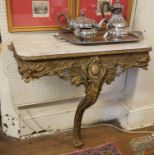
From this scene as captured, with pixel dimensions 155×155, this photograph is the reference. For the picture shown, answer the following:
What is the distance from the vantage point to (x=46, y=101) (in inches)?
73.4

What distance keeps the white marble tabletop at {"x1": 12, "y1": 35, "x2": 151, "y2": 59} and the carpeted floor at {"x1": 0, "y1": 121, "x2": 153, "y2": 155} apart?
2.69 feet

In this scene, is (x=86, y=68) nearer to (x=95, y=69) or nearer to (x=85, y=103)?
(x=95, y=69)

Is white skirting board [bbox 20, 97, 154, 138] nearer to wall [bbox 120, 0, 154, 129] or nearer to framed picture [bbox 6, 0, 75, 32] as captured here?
wall [bbox 120, 0, 154, 129]

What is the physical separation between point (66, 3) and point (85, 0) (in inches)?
5.6

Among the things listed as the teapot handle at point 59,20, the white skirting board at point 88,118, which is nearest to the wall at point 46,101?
the white skirting board at point 88,118

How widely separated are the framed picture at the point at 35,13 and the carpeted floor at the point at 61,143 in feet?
3.02

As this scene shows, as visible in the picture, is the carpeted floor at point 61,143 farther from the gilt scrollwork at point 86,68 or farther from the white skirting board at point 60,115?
the gilt scrollwork at point 86,68

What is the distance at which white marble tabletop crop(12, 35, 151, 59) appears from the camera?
1.33m

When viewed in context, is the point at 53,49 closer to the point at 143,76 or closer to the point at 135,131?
the point at 143,76

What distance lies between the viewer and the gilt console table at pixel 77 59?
4.43ft

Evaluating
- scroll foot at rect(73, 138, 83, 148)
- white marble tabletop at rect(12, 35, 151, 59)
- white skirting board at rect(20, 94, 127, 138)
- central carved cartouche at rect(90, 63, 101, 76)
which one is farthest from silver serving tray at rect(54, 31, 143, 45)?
scroll foot at rect(73, 138, 83, 148)

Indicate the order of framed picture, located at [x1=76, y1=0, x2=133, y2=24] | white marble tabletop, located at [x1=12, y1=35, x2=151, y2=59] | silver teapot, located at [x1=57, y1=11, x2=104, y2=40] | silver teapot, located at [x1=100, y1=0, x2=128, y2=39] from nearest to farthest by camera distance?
white marble tabletop, located at [x1=12, y1=35, x2=151, y2=59] < silver teapot, located at [x1=57, y1=11, x2=104, y2=40] < silver teapot, located at [x1=100, y1=0, x2=128, y2=39] < framed picture, located at [x1=76, y1=0, x2=133, y2=24]

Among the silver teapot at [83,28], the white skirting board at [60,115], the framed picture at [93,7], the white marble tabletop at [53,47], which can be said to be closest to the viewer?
the white marble tabletop at [53,47]

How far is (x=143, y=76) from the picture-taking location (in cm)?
194
